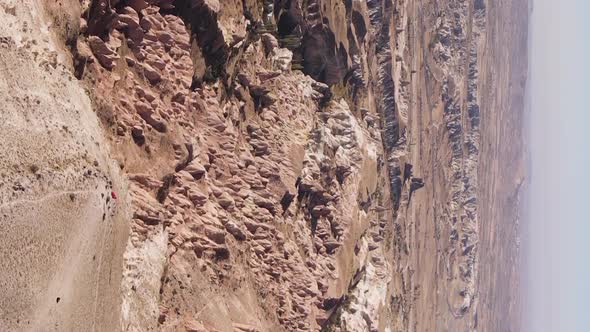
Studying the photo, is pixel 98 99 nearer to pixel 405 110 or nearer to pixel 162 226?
pixel 162 226

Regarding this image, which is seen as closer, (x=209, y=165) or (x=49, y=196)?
(x=49, y=196)

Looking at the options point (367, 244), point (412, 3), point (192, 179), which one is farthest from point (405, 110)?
point (192, 179)

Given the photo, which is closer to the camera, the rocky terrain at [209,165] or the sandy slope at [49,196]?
the sandy slope at [49,196]

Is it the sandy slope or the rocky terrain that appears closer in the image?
the sandy slope

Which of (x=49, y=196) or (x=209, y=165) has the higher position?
(x=209, y=165)
